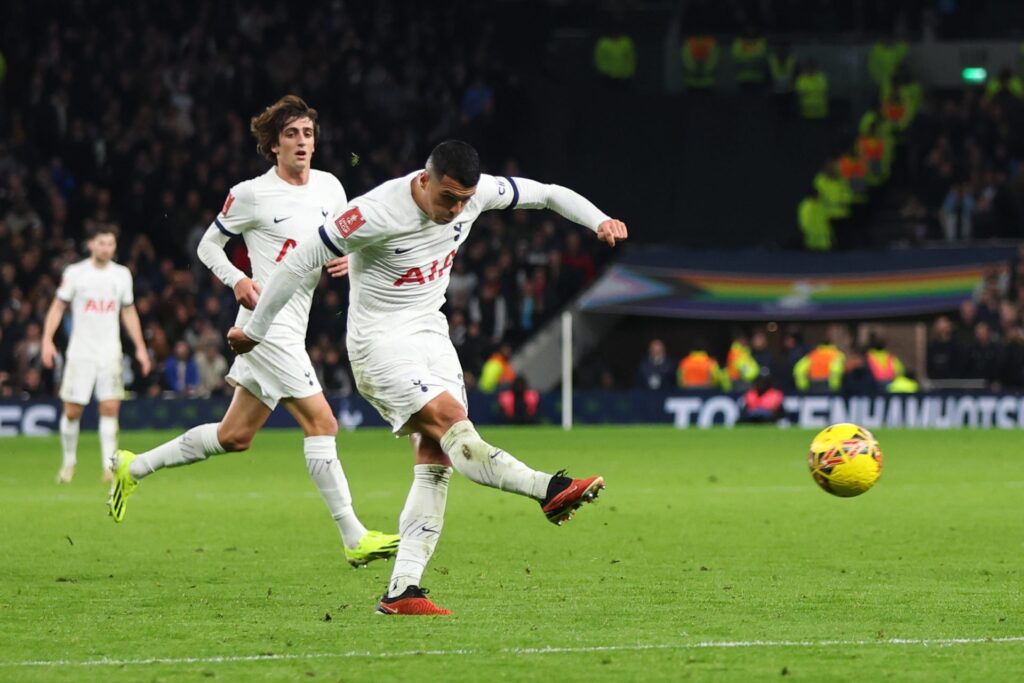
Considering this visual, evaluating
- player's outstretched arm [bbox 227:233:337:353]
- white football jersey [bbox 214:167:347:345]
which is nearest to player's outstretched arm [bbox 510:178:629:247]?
player's outstretched arm [bbox 227:233:337:353]

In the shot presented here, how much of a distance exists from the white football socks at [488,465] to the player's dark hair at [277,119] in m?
3.00

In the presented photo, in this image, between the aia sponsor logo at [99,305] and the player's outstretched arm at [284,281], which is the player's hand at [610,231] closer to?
the player's outstretched arm at [284,281]

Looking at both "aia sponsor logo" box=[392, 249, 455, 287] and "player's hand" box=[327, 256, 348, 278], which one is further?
"player's hand" box=[327, 256, 348, 278]

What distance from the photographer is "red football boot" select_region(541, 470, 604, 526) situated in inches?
295

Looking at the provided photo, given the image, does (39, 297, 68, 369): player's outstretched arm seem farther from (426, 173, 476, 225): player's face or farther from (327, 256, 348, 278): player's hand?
(426, 173, 476, 225): player's face

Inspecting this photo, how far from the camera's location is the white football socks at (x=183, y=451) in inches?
424

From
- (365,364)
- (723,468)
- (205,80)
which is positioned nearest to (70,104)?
(205,80)

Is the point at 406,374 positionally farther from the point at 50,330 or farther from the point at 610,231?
the point at 50,330

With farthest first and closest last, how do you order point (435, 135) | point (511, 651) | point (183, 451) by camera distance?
point (435, 135) < point (183, 451) < point (511, 651)

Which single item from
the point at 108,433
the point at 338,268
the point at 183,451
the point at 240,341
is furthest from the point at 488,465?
the point at 108,433

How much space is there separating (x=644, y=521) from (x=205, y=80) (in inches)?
864

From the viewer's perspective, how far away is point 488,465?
792cm

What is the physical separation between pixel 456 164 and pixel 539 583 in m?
2.66

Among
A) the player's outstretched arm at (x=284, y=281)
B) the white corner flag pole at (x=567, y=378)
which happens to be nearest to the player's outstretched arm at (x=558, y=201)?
the player's outstretched arm at (x=284, y=281)
